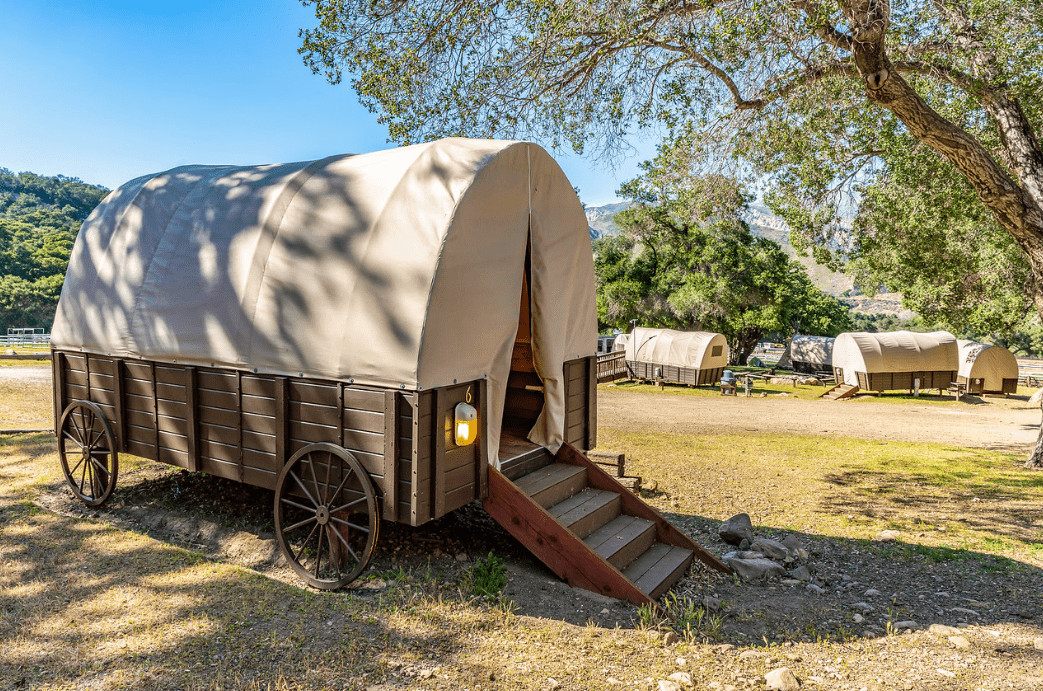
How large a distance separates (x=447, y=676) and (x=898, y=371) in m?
27.2

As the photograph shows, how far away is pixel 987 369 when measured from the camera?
1013 inches

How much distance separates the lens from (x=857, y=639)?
174 inches

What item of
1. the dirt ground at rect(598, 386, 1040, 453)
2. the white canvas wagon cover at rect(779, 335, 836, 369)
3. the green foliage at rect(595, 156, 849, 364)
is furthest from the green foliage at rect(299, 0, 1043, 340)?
the white canvas wagon cover at rect(779, 335, 836, 369)

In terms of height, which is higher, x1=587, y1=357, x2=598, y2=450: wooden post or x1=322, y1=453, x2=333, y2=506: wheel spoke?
x1=587, y1=357, x2=598, y2=450: wooden post

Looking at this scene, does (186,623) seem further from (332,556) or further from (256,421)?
(256,421)

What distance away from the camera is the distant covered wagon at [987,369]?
84.2 feet

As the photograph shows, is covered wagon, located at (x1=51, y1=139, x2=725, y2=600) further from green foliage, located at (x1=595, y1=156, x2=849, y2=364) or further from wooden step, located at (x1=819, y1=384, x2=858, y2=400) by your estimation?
green foliage, located at (x1=595, y1=156, x2=849, y2=364)

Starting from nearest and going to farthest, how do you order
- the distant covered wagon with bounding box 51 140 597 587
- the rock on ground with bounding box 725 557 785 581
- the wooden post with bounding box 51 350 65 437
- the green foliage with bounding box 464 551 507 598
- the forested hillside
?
1. the distant covered wagon with bounding box 51 140 597 587
2. the green foliage with bounding box 464 551 507 598
3. the rock on ground with bounding box 725 557 785 581
4. the wooden post with bounding box 51 350 65 437
5. the forested hillside

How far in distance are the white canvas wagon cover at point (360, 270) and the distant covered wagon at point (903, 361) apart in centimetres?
2318

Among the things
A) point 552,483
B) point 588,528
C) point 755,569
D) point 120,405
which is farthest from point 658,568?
point 120,405

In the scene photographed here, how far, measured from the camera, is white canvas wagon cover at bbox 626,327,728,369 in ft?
86.3

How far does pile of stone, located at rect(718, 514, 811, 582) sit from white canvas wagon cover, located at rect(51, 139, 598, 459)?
222 centimetres

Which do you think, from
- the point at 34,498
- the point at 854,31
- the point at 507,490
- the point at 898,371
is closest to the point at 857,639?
the point at 507,490

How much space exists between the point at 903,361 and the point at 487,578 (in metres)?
26.2
